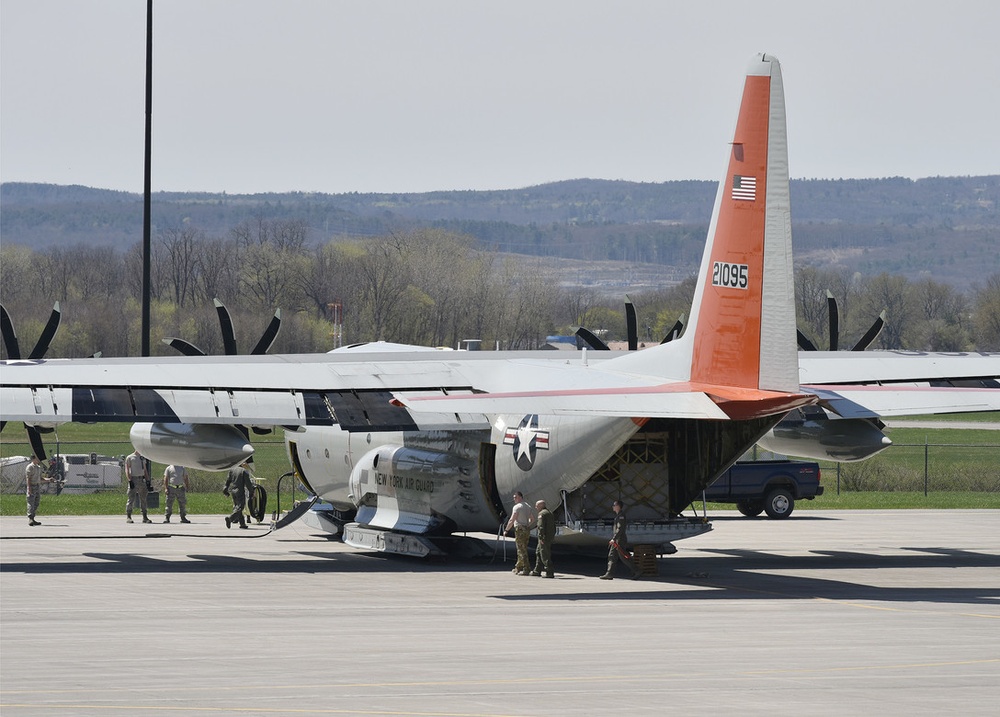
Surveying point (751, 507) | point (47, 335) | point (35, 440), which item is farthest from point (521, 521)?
point (751, 507)

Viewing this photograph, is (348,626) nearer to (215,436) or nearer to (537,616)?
(537,616)

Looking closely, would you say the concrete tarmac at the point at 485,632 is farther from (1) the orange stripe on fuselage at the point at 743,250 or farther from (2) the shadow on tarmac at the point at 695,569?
(1) the orange stripe on fuselage at the point at 743,250

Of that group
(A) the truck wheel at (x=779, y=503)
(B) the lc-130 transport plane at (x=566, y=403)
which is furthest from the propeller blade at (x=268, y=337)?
(A) the truck wheel at (x=779, y=503)

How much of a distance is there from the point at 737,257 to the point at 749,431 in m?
3.35

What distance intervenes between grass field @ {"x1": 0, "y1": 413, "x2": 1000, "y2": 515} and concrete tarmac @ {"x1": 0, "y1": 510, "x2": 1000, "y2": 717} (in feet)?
38.4

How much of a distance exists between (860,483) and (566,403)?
35.3 meters

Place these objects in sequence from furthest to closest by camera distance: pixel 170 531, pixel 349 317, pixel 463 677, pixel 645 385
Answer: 1. pixel 349 317
2. pixel 170 531
3. pixel 645 385
4. pixel 463 677

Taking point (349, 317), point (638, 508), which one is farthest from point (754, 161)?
point (349, 317)

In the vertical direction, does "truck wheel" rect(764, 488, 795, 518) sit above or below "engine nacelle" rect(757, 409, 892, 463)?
below

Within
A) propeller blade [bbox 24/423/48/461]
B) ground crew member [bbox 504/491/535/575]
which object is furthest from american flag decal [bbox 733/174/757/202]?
propeller blade [bbox 24/423/48/461]

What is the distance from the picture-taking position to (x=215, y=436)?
29.9 m

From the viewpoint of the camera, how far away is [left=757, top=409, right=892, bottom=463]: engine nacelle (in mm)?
30641

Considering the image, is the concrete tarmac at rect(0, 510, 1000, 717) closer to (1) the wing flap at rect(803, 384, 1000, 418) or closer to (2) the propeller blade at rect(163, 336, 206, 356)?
(1) the wing flap at rect(803, 384, 1000, 418)

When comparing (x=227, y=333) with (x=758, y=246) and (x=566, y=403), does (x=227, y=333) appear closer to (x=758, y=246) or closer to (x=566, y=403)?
(x=566, y=403)
